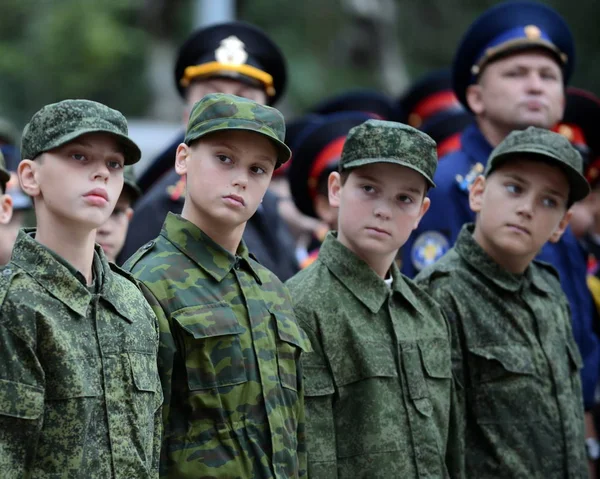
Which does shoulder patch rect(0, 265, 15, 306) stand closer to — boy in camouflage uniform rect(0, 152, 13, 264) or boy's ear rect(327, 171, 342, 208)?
boy in camouflage uniform rect(0, 152, 13, 264)

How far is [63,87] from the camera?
14.0 metres

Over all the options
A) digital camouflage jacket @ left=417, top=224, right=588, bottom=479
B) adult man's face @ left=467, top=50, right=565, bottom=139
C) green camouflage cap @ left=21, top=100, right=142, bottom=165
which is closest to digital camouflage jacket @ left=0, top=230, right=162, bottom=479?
green camouflage cap @ left=21, top=100, right=142, bottom=165

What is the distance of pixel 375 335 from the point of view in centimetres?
402

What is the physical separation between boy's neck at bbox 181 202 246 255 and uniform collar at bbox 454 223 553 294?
1.37 meters

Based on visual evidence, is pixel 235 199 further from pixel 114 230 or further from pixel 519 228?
pixel 519 228

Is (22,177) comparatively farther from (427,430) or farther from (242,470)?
(427,430)

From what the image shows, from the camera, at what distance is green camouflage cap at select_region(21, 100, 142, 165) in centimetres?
317

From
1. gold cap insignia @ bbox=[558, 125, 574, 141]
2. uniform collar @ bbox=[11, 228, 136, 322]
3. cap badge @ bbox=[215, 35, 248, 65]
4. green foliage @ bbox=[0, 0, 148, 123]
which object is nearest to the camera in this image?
uniform collar @ bbox=[11, 228, 136, 322]

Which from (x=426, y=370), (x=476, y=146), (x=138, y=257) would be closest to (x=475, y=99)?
(x=476, y=146)

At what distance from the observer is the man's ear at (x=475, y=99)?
5.78 meters

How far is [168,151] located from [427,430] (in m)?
2.53

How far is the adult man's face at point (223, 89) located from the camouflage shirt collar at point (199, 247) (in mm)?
2001

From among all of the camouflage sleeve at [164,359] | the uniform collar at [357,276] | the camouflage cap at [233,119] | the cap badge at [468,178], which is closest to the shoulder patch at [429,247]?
the cap badge at [468,178]

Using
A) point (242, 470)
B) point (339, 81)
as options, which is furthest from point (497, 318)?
point (339, 81)
